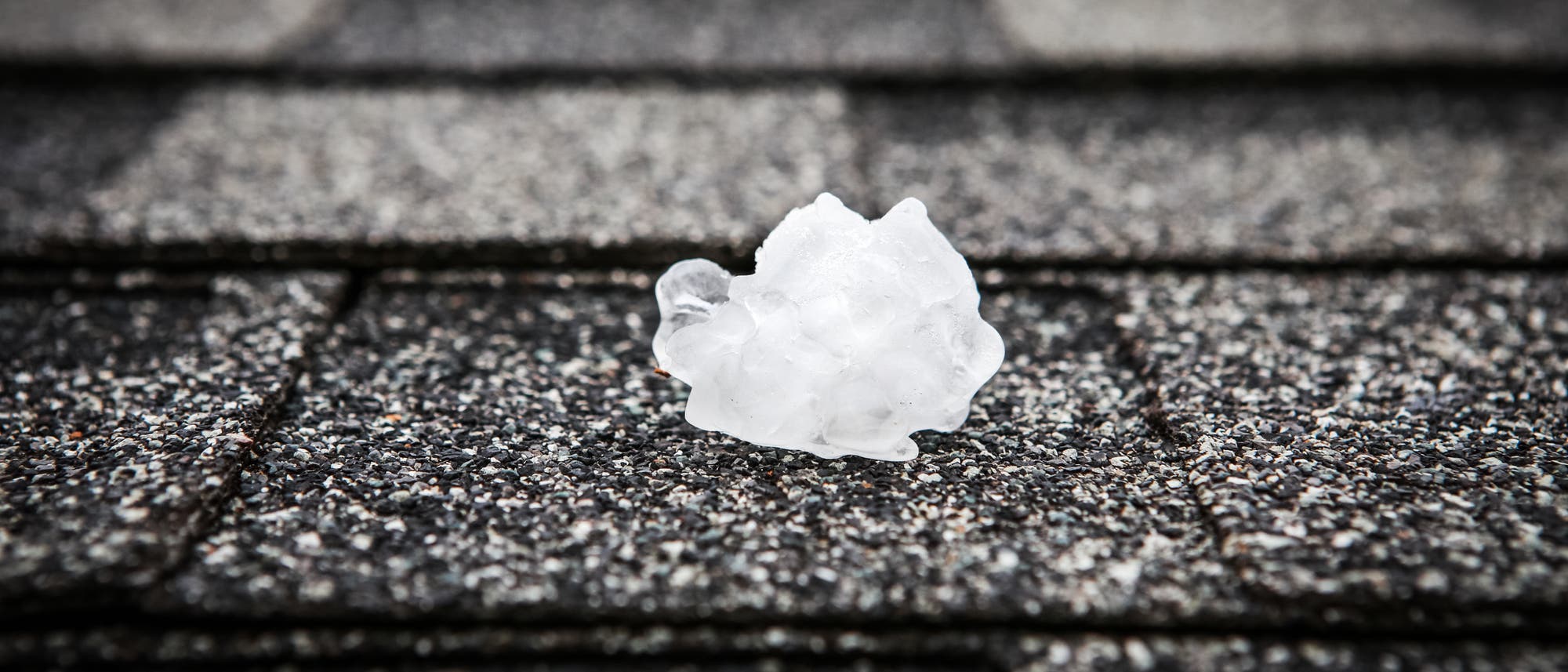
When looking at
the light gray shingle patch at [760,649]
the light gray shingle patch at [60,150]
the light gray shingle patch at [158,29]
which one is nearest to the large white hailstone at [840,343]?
the light gray shingle patch at [760,649]

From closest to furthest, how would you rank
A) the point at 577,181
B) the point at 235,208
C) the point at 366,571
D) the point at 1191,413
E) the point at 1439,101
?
the point at 366,571, the point at 1191,413, the point at 235,208, the point at 577,181, the point at 1439,101

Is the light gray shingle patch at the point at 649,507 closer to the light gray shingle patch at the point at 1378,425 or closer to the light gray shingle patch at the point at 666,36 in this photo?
the light gray shingle patch at the point at 1378,425

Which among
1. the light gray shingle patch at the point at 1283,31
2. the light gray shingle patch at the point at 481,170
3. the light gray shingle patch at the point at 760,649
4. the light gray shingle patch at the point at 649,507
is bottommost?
the light gray shingle patch at the point at 760,649

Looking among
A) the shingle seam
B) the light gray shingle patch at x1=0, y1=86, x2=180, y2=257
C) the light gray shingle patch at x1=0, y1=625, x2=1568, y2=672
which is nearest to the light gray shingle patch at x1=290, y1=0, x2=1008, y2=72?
the light gray shingle patch at x1=0, y1=86, x2=180, y2=257

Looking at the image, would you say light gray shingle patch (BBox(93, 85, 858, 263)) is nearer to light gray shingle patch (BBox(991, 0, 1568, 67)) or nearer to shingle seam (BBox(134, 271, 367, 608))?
shingle seam (BBox(134, 271, 367, 608))

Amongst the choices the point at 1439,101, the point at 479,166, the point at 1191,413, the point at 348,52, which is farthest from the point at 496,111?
the point at 1439,101

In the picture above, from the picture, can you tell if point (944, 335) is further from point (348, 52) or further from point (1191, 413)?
point (348, 52)
